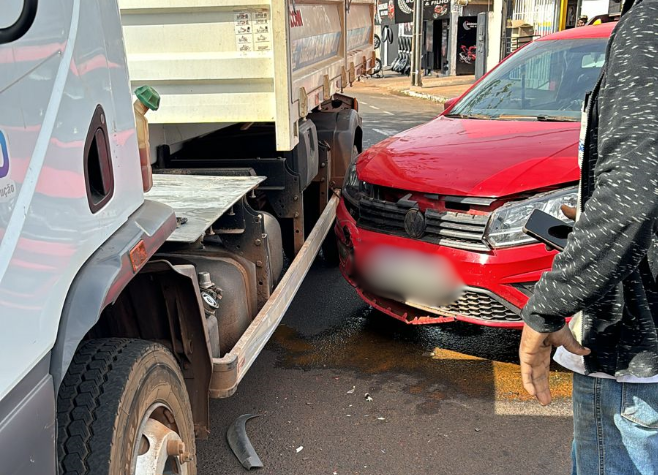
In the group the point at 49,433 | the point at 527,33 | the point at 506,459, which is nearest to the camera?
the point at 49,433

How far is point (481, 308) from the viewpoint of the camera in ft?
11.9

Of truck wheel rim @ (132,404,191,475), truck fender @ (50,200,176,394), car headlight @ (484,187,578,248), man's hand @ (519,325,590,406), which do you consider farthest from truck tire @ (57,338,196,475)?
car headlight @ (484,187,578,248)

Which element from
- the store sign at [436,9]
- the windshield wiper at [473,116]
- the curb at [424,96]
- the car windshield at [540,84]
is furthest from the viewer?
the store sign at [436,9]

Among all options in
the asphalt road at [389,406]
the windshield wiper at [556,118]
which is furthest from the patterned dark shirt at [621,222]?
the windshield wiper at [556,118]

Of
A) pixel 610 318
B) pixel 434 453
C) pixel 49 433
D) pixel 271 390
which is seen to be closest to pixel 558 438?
pixel 434 453

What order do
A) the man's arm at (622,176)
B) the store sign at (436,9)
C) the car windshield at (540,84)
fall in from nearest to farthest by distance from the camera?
the man's arm at (622,176)
the car windshield at (540,84)
the store sign at (436,9)

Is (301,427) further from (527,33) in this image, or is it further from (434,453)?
(527,33)

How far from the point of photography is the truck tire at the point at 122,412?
1.82 m

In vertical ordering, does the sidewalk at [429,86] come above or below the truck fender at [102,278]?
below

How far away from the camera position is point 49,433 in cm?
157

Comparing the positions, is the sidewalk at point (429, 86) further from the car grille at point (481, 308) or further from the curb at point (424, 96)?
the car grille at point (481, 308)

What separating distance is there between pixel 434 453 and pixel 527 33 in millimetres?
18096

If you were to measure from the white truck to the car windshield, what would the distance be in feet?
4.16

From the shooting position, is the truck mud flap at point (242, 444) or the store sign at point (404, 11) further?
Result: the store sign at point (404, 11)
